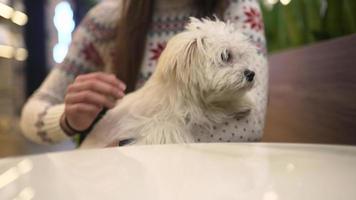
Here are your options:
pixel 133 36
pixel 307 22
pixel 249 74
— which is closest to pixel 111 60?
pixel 133 36

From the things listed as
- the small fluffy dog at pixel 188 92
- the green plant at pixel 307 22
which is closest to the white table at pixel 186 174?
the small fluffy dog at pixel 188 92

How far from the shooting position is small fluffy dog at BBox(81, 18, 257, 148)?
0.38 meters

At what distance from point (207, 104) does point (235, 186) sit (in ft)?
0.58

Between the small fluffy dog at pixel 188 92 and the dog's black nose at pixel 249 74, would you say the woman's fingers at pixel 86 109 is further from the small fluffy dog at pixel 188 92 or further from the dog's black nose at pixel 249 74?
the dog's black nose at pixel 249 74

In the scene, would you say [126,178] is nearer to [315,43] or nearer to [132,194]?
[132,194]

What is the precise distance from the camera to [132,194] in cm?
22

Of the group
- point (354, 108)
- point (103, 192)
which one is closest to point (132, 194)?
point (103, 192)

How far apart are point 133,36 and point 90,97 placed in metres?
0.07

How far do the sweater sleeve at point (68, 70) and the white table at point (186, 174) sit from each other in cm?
12

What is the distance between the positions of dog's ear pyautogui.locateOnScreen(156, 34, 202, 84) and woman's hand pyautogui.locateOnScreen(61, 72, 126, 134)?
0.14 ft

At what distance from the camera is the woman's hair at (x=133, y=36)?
42 centimetres

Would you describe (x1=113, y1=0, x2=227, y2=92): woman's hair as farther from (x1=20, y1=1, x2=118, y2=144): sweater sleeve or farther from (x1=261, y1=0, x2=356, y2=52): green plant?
(x1=261, y1=0, x2=356, y2=52): green plant

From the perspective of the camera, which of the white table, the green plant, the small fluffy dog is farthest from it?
the green plant

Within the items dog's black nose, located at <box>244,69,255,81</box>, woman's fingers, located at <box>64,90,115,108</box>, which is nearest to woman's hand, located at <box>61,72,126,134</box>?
woman's fingers, located at <box>64,90,115,108</box>
